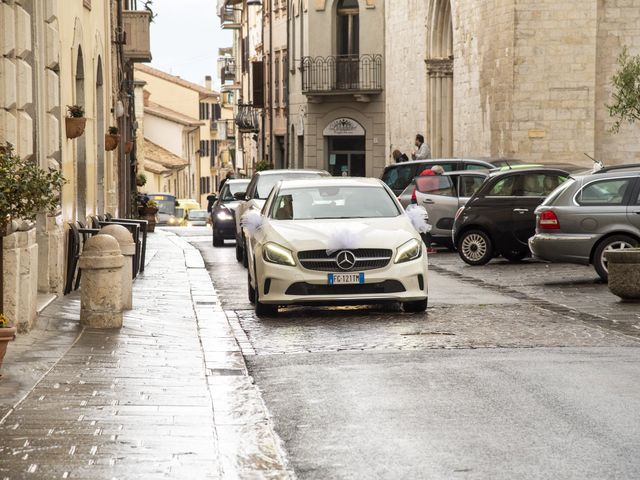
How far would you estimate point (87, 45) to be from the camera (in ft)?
69.4

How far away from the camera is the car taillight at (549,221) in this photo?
64.3 feet

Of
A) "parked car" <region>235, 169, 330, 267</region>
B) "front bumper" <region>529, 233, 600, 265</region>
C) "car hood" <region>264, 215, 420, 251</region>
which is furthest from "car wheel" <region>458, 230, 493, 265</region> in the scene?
"car hood" <region>264, 215, 420, 251</region>

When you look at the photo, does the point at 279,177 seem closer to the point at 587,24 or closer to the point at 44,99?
the point at 44,99

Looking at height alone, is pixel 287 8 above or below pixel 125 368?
above

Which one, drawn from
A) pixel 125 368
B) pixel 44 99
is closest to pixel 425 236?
pixel 44 99

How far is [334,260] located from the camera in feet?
49.0

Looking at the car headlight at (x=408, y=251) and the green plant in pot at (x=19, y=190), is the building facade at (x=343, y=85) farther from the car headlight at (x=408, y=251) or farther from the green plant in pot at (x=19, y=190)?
the green plant in pot at (x=19, y=190)

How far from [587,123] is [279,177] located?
14609mm

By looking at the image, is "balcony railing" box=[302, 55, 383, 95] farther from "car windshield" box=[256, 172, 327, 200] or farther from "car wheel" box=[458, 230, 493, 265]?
"car wheel" box=[458, 230, 493, 265]

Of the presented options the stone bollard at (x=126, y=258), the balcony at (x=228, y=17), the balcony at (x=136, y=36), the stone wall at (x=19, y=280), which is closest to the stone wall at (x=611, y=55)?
the balcony at (x=136, y=36)

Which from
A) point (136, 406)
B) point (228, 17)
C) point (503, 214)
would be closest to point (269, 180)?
point (503, 214)

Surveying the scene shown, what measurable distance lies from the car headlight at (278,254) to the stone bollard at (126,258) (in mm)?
1574

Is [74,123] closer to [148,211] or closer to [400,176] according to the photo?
[400,176]

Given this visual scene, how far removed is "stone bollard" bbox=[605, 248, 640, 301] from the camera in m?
16.4
